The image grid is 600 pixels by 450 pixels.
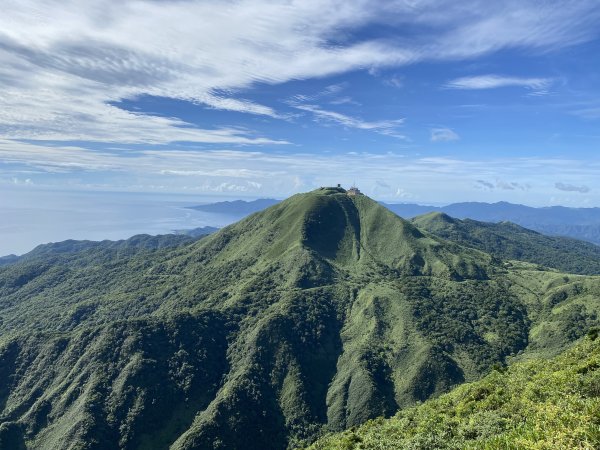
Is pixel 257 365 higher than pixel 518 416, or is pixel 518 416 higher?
pixel 518 416

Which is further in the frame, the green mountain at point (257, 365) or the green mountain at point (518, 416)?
the green mountain at point (257, 365)

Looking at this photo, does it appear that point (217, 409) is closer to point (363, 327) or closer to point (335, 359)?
point (335, 359)

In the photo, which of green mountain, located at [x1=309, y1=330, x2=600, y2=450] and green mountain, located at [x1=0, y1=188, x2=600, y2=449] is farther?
green mountain, located at [x1=0, y1=188, x2=600, y2=449]

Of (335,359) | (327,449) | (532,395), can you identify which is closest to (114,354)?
(335,359)

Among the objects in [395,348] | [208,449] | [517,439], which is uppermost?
[517,439]

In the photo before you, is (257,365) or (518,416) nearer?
(518,416)

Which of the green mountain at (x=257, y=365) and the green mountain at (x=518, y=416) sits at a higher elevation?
the green mountain at (x=518, y=416)

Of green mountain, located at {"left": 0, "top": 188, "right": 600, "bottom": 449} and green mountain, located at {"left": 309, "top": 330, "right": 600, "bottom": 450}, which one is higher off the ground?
green mountain, located at {"left": 309, "top": 330, "right": 600, "bottom": 450}

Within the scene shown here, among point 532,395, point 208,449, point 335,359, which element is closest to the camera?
point 532,395
